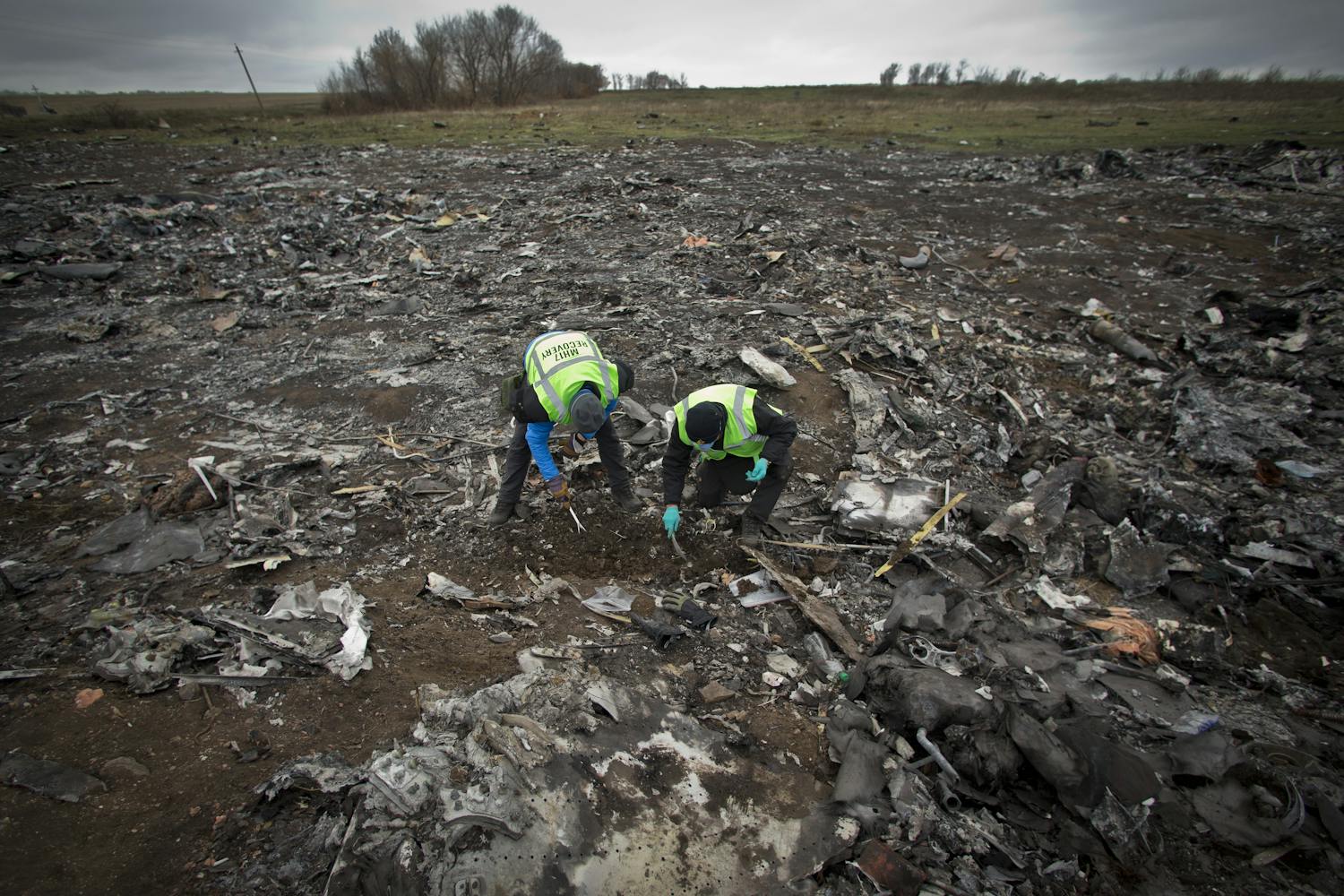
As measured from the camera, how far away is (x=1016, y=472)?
5.22 metres

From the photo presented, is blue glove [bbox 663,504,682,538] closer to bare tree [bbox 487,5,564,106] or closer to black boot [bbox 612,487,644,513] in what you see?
black boot [bbox 612,487,644,513]

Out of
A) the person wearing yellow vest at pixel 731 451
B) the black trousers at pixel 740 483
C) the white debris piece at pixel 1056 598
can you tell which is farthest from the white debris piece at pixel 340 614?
the white debris piece at pixel 1056 598

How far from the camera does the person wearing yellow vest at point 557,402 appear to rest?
372cm

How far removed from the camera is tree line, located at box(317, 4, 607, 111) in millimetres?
32656

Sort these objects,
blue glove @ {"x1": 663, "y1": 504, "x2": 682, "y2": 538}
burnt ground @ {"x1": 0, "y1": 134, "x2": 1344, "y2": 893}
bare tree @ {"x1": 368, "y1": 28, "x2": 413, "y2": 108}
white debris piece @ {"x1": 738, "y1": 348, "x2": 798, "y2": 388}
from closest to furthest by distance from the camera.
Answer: burnt ground @ {"x1": 0, "y1": 134, "x2": 1344, "y2": 893}
blue glove @ {"x1": 663, "y1": 504, "x2": 682, "y2": 538}
white debris piece @ {"x1": 738, "y1": 348, "x2": 798, "y2": 388}
bare tree @ {"x1": 368, "y1": 28, "x2": 413, "y2": 108}

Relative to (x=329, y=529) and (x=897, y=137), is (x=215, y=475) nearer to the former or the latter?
(x=329, y=529)

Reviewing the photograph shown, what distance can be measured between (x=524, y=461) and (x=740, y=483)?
1703 mm

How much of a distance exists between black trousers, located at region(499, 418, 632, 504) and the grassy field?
20314 millimetres

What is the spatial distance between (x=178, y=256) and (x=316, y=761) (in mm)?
10826

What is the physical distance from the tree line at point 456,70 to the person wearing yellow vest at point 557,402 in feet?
121

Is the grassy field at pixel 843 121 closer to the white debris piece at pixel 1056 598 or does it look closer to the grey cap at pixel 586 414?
the white debris piece at pixel 1056 598

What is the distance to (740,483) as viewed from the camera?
4.44 metres

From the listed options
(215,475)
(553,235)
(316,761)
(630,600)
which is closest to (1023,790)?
(630,600)

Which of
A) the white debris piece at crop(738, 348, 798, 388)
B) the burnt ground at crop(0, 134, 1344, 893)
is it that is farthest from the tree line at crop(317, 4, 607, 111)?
the white debris piece at crop(738, 348, 798, 388)
